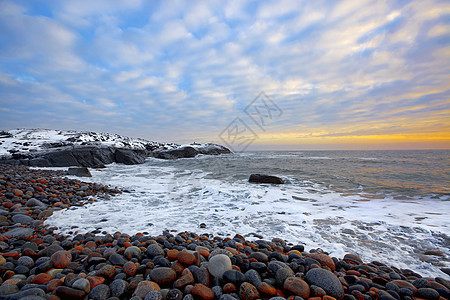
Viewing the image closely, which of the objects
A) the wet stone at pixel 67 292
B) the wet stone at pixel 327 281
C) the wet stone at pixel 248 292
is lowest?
the wet stone at pixel 327 281

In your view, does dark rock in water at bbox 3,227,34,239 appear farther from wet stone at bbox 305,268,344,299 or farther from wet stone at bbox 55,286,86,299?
wet stone at bbox 305,268,344,299

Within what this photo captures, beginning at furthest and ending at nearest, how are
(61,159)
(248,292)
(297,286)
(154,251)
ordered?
(61,159)
(154,251)
(297,286)
(248,292)

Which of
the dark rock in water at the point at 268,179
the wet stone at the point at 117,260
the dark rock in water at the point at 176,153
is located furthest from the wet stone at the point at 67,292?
the dark rock in water at the point at 176,153

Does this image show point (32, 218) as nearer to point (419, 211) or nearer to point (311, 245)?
point (311, 245)

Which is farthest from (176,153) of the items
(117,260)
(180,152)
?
(117,260)

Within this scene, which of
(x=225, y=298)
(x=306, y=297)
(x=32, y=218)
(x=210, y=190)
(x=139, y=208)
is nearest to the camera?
(x=225, y=298)

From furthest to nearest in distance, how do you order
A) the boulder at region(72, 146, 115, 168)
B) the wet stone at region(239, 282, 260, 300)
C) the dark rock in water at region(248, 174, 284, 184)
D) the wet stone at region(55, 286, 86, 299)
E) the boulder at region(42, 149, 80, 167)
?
the boulder at region(72, 146, 115, 168), the boulder at region(42, 149, 80, 167), the dark rock in water at region(248, 174, 284, 184), the wet stone at region(239, 282, 260, 300), the wet stone at region(55, 286, 86, 299)

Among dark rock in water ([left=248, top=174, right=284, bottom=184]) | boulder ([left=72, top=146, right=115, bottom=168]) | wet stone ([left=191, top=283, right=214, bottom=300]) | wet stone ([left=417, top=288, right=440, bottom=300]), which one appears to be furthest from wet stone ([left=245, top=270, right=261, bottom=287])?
boulder ([left=72, top=146, right=115, bottom=168])

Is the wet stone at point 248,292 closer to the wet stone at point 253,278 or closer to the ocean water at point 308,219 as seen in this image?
the wet stone at point 253,278

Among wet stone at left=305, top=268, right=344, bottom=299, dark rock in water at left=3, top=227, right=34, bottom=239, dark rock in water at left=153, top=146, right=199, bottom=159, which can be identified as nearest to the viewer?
wet stone at left=305, top=268, right=344, bottom=299

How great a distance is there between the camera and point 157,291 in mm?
1808

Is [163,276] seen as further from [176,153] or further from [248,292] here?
[176,153]

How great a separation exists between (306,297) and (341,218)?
13.0 ft

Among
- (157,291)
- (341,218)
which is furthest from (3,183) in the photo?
(341,218)
